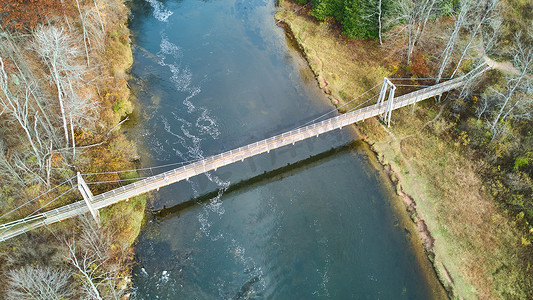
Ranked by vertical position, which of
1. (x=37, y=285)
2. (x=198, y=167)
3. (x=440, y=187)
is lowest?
(x=440, y=187)

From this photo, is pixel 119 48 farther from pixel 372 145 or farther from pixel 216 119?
pixel 372 145

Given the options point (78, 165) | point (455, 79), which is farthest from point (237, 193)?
point (455, 79)

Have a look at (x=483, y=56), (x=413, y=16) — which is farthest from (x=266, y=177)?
(x=413, y=16)

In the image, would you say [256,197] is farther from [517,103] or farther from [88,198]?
[517,103]

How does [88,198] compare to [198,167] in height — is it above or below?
above

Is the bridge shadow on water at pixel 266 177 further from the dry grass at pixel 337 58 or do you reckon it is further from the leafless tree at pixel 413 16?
the leafless tree at pixel 413 16

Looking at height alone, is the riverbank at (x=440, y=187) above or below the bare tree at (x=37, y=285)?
below

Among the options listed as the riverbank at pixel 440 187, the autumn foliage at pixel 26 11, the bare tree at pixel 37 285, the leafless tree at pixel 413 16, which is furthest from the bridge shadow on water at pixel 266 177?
the autumn foliage at pixel 26 11
